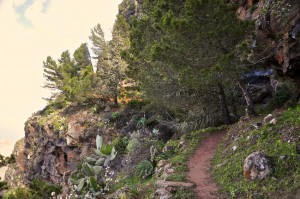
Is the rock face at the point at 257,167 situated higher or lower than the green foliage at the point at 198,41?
lower

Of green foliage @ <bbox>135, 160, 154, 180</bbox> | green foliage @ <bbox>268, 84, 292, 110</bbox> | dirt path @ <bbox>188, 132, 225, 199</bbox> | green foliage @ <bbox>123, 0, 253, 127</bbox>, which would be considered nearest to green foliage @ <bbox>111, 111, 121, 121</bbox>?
green foliage @ <bbox>123, 0, 253, 127</bbox>

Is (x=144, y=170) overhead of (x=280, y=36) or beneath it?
beneath

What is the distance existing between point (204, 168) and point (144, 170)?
2.98 metres

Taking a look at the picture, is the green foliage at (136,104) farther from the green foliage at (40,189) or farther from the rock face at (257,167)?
the rock face at (257,167)

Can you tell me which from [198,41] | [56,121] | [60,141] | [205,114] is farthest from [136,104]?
[198,41]

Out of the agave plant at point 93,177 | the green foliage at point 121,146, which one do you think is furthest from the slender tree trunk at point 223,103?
the agave plant at point 93,177

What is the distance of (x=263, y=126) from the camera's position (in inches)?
538

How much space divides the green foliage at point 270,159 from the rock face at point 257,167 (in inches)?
7.1

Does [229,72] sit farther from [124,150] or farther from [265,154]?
[124,150]

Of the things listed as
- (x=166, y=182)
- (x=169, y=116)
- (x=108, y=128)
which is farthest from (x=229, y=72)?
(x=108, y=128)

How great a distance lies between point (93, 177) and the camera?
45.9 feet

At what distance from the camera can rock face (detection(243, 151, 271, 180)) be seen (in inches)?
392

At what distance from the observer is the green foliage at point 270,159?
9.15m

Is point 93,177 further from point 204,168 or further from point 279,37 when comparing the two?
point 279,37
